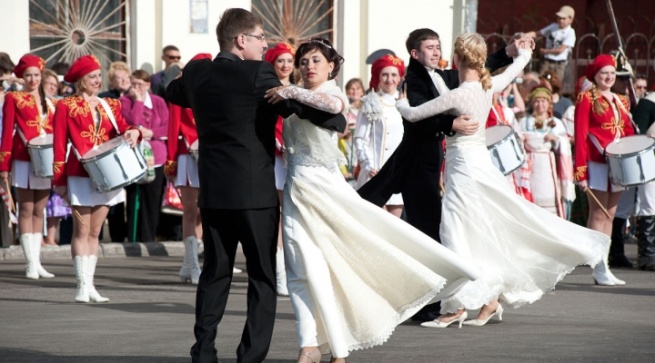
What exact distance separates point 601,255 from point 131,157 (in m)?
3.83

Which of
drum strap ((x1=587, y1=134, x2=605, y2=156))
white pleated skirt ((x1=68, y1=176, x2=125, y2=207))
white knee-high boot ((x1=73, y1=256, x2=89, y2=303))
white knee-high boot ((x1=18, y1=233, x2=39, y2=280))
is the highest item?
drum strap ((x1=587, y1=134, x2=605, y2=156))

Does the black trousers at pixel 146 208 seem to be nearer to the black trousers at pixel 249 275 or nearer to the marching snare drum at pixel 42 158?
the marching snare drum at pixel 42 158

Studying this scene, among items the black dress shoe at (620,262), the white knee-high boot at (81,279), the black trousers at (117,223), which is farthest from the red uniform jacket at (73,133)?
the black dress shoe at (620,262)

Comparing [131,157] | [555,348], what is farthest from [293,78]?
[555,348]

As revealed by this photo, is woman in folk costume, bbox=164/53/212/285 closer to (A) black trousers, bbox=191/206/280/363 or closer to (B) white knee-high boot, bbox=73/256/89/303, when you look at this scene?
(B) white knee-high boot, bbox=73/256/89/303

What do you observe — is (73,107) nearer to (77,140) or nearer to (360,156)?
(77,140)

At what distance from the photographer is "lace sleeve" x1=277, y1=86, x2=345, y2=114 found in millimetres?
7176

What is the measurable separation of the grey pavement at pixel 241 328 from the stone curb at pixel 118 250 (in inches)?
63.7

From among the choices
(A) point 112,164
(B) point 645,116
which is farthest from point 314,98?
(B) point 645,116

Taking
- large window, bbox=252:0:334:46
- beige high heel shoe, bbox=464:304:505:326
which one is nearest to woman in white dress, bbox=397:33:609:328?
beige high heel shoe, bbox=464:304:505:326

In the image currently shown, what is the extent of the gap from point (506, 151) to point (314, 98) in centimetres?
528

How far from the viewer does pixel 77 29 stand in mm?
18516

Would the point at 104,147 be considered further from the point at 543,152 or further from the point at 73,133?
the point at 543,152

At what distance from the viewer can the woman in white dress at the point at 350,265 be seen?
7.43m
